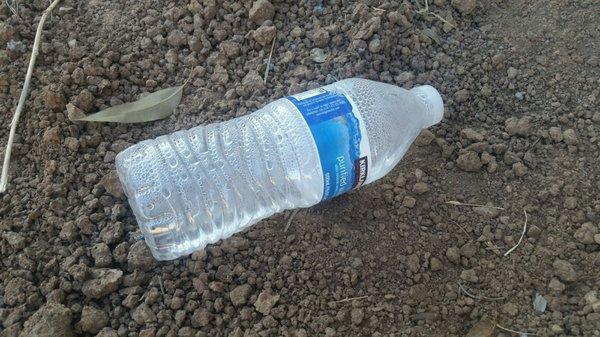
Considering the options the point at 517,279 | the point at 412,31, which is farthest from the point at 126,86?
the point at 517,279

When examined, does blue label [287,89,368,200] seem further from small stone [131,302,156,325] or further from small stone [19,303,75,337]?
small stone [19,303,75,337]

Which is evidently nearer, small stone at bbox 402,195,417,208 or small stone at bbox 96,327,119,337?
small stone at bbox 96,327,119,337

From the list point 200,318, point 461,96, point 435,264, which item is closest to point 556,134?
point 461,96

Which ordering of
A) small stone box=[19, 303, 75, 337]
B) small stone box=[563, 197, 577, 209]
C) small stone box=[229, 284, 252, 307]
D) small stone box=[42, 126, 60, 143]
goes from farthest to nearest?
small stone box=[42, 126, 60, 143]
small stone box=[563, 197, 577, 209]
small stone box=[229, 284, 252, 307]
small stone box=[19, 303, 75, 337]

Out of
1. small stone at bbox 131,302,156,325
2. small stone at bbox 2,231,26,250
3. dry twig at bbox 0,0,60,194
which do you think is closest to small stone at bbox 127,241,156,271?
small stone at bbox 131,302,156,325

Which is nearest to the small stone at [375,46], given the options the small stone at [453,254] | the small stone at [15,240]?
the small stone at [453,254]

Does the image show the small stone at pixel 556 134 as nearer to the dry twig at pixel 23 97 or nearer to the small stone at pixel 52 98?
the small stone at pixel 52 98
